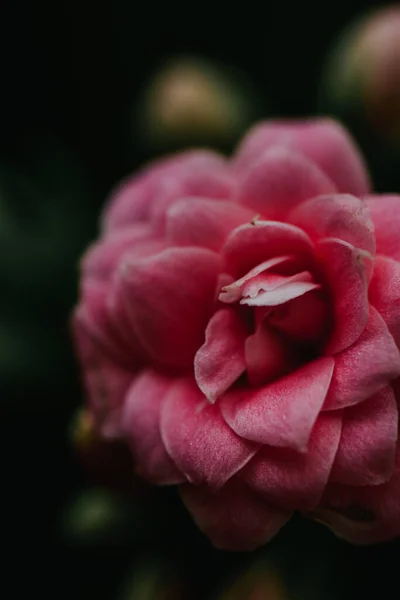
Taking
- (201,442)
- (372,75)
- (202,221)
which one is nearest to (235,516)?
(201,442)

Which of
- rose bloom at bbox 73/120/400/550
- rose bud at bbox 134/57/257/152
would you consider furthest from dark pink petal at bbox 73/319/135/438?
rose bud at bbox 134/57/257/152

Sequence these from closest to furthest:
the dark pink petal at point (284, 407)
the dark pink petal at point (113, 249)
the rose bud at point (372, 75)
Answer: the dark pink petal at point (284, 407), the dark pink petal at point (113, 249), the rose bud at point (372, 75)

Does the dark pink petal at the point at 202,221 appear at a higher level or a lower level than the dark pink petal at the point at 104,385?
higher

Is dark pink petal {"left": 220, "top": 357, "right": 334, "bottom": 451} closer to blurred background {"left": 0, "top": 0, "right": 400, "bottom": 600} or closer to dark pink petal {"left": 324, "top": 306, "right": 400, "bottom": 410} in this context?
dark pink petal {"left": 324, "top": 306, "right": 400, "bottom": 410}

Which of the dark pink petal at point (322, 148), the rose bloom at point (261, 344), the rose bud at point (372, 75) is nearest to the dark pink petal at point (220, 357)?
the rose bloom at point (261, 344)

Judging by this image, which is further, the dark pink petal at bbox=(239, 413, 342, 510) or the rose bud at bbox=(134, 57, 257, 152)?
the rose bud at bbox=(134, 57, 257, 152)

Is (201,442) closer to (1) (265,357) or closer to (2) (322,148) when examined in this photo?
(1) (265,357)

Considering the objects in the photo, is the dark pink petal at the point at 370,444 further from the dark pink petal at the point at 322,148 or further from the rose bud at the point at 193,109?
the rose bud at the point at 193,109
